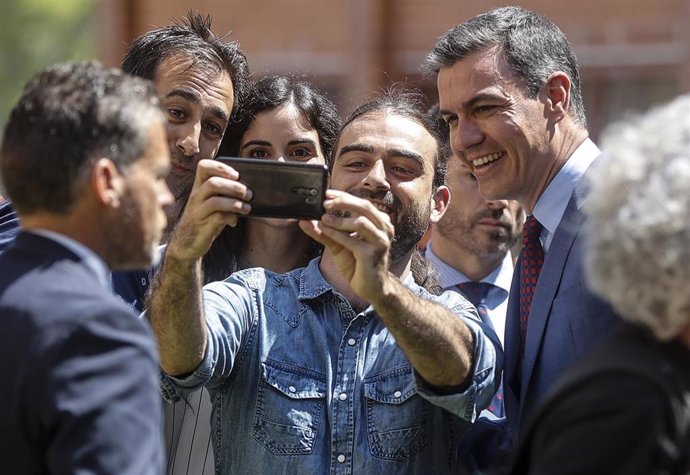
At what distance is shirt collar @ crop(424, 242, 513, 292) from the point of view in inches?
191

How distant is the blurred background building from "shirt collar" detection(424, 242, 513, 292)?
4.36 m

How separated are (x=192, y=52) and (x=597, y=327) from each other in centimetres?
186

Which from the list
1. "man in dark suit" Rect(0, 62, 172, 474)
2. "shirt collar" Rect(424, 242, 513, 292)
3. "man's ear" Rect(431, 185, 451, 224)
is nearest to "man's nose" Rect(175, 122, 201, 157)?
"man's ear" Rect(431, 185, 451, 224)

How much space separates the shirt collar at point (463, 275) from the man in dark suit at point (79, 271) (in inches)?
97.6

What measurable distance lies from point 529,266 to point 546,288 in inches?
8.7

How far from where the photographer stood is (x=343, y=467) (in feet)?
10.5

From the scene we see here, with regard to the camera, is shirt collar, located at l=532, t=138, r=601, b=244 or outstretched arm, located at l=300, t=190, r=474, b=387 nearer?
outstretched arm, located at l=300, t=190, r=474, b=387

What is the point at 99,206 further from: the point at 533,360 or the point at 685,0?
the point at 685,0

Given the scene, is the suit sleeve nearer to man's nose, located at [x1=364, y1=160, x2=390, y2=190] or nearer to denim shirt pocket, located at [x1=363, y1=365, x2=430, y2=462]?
denim shirt pocket, located at [x1=363, y1=365, x2=430, y2=462]

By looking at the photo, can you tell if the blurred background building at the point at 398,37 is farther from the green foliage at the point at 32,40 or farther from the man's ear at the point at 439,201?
the green foliage at the point at 32,40

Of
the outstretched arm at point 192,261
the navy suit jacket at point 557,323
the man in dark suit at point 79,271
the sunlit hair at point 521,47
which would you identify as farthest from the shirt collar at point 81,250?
the sunlit hair at point 521,47

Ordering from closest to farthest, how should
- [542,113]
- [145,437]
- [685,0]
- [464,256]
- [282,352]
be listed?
[145,437]
[282,352]
[542,113]
[464,256]
[685,0]

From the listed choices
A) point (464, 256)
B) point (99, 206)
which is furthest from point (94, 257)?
point (464, 256)

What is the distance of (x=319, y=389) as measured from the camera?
3.29 m
